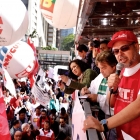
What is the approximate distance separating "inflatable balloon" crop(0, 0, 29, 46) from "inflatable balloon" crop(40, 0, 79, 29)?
53 cm

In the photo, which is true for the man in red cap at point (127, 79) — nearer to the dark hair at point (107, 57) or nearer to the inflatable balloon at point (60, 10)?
the dark hair at point (107, 57)

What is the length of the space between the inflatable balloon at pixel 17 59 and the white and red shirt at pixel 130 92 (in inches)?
165

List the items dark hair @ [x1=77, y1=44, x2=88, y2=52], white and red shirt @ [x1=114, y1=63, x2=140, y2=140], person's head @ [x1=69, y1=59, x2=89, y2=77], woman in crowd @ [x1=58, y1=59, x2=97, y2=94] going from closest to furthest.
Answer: white and red shirt @ [x1=114, y1=63, x2=140, y2=140], woman in crowd @ [x1=58, y1=59, x2=97, y2=94], person's head @ [x1=69, y1=59, x2=89, y2=77], dark hair @ [x1=77, y1=44, x2=88, y2=52]

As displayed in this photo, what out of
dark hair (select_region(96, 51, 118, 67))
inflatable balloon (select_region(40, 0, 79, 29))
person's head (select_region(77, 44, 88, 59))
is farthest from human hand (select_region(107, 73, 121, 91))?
person's head (select_region(77, 44, 88, 59))

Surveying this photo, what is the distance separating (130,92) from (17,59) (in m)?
4.38

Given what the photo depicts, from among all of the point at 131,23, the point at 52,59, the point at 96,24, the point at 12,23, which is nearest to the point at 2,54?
the point at 12,23

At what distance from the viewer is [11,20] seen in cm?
441

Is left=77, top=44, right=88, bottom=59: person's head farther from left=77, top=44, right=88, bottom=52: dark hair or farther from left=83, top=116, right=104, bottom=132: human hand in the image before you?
left=83, top=116, right=104, bottom=132: human hand

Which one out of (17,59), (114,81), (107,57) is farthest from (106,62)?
(17,59)

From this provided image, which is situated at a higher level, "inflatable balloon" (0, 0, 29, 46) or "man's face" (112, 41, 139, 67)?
"inflatable balloon" (0, 0, 29, 46)

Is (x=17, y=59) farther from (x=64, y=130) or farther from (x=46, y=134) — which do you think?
(x=64, y=130)

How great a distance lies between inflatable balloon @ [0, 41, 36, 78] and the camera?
19.4 ft

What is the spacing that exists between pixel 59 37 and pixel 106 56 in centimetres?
8227

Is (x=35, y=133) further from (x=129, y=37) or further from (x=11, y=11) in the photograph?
(x=129, y=37)
